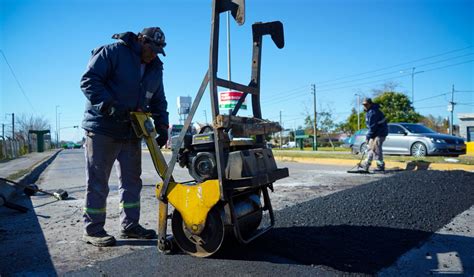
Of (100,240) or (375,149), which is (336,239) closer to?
(100,240)

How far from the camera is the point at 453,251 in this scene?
295 centimetres

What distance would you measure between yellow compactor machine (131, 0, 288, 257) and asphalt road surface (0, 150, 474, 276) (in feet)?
0.61

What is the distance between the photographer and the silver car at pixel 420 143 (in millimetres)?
11570

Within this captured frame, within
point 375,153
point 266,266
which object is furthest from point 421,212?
point 375,153

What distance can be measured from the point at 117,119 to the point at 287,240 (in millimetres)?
1851

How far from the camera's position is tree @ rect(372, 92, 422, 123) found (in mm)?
44938

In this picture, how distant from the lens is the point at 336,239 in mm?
3150

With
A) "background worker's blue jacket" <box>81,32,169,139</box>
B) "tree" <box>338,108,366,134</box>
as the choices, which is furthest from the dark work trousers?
"tree" <box>338,108,366,134</box>

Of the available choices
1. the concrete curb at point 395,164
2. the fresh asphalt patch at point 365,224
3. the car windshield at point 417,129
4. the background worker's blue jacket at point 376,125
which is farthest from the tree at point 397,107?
the fresh asphalt patch at point 365,224

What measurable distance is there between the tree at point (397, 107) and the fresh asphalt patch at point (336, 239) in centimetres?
4346

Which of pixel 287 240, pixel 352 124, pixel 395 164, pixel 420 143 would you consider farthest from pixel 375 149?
pixel 352 124

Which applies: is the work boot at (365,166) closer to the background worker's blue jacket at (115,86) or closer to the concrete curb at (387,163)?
the concrete curb at (387,163)

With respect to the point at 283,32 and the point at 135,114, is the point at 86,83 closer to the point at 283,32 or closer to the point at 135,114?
the point at 135,114

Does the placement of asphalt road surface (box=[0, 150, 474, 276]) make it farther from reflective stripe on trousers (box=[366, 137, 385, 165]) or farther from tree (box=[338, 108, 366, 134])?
tree (box=[338, 108, 366, 134])
